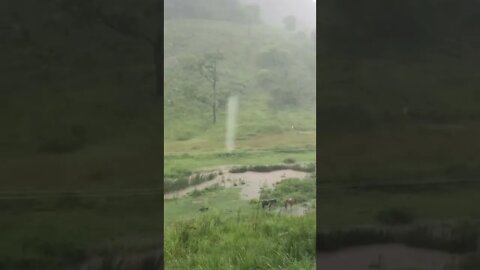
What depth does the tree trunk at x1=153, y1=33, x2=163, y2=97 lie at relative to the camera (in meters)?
2.22

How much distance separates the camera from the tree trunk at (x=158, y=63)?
2.22 m

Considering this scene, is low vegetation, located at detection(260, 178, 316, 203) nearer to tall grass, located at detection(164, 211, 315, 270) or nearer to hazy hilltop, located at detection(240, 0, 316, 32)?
tall grass, located at detection(164, 211, 315, 270)

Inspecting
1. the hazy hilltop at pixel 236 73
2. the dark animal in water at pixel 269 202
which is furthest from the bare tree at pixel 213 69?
the dark animal in water at pixel 269 202

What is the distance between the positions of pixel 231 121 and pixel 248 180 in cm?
28

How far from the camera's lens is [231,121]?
2.37 metres

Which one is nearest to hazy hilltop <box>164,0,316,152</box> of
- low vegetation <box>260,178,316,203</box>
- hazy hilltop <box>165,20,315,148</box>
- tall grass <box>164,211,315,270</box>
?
hazy hilltop <box>165,20,315,148</box>

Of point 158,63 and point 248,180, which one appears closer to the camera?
point 158,63

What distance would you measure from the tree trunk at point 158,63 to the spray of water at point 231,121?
0.33 meters
